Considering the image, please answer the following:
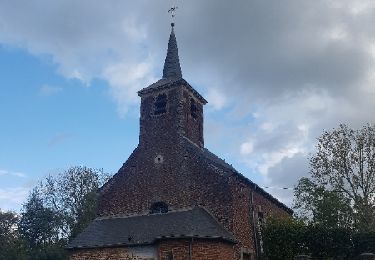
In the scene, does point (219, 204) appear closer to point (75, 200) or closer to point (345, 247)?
point (345, 247)

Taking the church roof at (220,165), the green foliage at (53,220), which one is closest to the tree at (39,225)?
the green foliage at (53,220)

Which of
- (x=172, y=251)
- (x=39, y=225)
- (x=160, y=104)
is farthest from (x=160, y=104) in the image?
(x=39, y=225)

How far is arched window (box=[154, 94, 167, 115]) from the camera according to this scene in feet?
82.5

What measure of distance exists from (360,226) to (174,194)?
1264cm

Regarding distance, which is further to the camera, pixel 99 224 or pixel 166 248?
pixel 99 224

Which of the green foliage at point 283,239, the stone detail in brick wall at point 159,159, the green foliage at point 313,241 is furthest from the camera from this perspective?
the stone detail in brick wall at point 159,159

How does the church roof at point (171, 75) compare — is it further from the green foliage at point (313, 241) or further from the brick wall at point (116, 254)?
the brick wall at point (116, 254)

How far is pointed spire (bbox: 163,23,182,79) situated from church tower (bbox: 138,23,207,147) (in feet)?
3.17

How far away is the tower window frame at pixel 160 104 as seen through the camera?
25125 millimetres

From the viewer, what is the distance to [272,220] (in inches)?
902

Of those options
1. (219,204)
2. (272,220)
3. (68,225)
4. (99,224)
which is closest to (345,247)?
(272,220)

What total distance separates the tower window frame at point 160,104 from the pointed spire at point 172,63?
7.75 ft

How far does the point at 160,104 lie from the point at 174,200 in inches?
245

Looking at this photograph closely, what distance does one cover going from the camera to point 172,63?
2833cm
